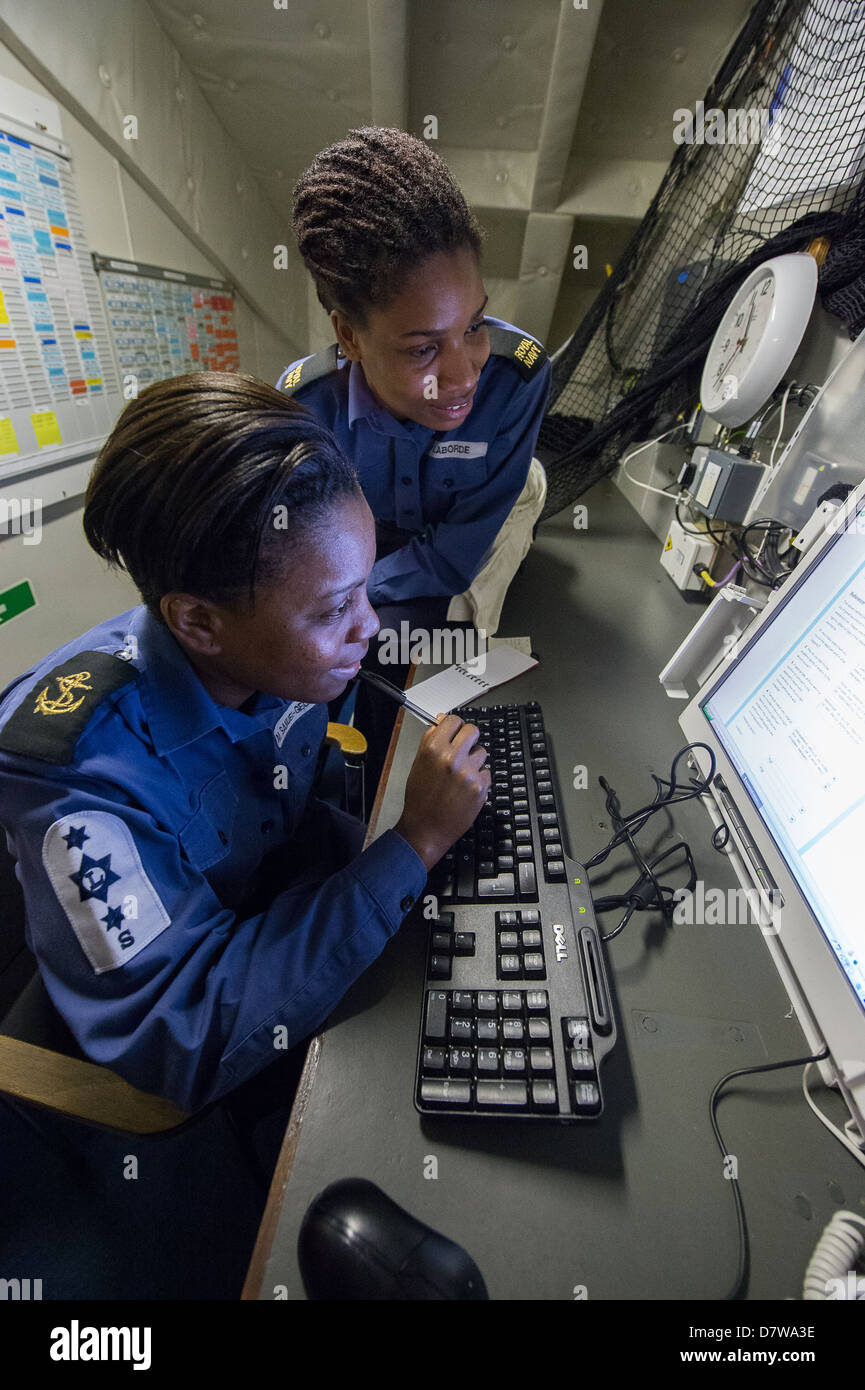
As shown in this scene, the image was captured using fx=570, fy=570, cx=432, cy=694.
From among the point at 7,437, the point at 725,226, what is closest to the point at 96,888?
the point at 7,437

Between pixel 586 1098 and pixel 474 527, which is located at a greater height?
pixel 474 527

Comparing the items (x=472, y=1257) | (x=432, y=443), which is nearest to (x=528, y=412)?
(x=432, y=443)

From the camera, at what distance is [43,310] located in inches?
52.0

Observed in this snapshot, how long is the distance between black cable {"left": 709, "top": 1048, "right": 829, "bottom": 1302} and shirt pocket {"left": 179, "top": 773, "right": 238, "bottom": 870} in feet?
1.61

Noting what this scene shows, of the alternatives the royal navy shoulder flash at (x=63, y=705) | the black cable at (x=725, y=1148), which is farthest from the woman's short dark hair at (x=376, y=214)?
the black cable at (x=725, y=1148)

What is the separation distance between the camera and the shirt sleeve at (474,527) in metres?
1.07

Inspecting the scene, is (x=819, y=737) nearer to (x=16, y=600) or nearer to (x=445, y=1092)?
(x=445, y=1092)

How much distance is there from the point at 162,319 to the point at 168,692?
1775 millimetres

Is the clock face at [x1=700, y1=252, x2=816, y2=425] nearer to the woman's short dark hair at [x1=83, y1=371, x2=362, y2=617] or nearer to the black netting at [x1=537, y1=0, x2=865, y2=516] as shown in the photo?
the black netting at [x1=537, y1=0, x2=865, y2=516]

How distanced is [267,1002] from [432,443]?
97cm

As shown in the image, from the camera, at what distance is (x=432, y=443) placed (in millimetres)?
1085

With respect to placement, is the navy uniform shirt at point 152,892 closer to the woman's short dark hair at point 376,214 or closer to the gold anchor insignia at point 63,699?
the gold anchor insignia at point 63,699

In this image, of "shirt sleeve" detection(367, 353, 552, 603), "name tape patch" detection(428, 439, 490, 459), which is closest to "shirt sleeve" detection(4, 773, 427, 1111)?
"shirt sleeve" detection(367, 353, 552, 603)

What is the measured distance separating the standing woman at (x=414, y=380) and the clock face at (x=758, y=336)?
32 centimetres
